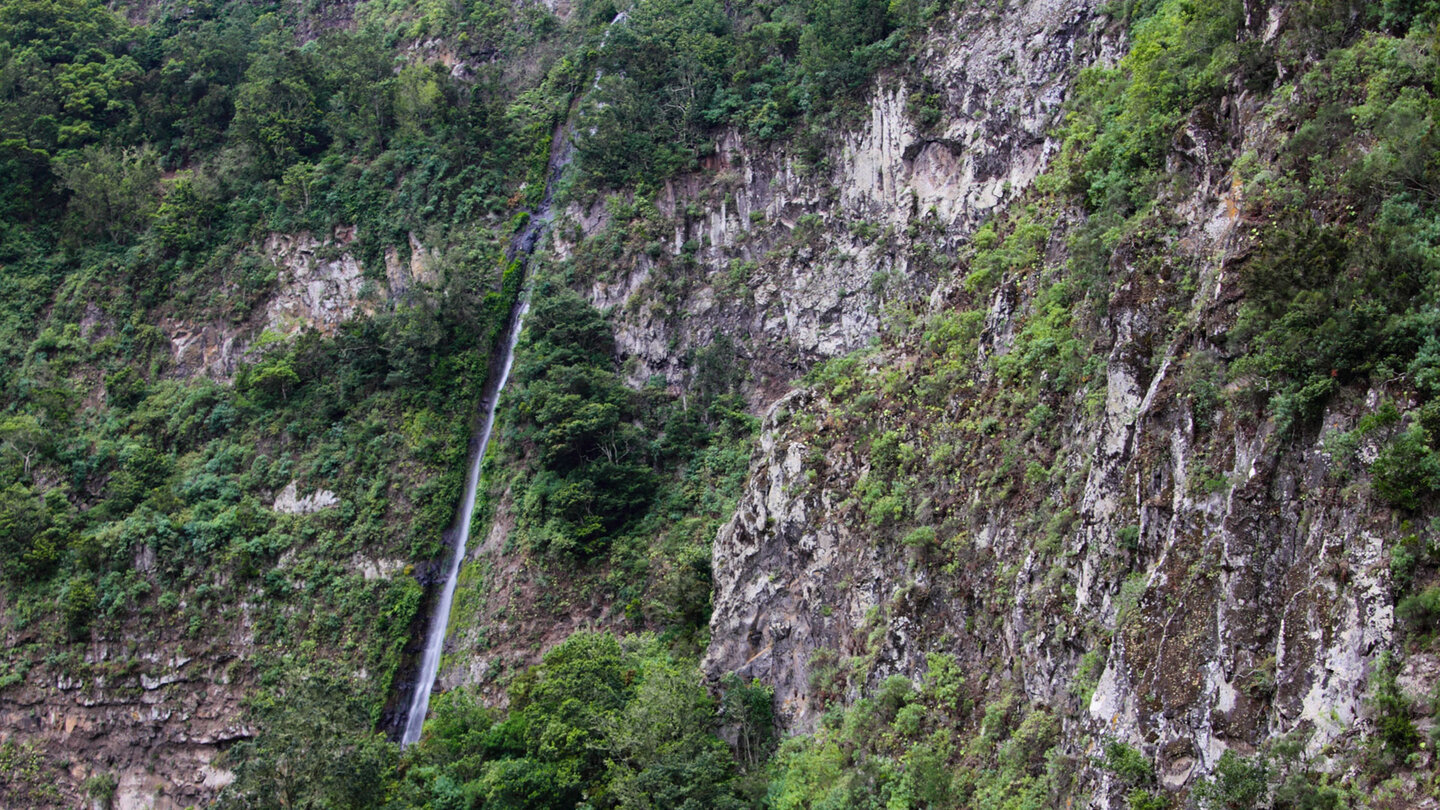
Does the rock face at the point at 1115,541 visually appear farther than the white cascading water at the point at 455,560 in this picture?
No

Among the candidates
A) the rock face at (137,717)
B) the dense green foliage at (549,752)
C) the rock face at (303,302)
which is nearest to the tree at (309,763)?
the dense green foliage at (549,752)

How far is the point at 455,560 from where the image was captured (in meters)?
40.3

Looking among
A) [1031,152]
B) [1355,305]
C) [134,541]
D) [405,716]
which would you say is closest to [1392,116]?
[1355,305]

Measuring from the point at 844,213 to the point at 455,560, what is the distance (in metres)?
20.9

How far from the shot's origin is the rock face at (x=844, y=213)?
3406 centimetres

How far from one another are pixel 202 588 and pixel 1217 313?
3900 centimetres

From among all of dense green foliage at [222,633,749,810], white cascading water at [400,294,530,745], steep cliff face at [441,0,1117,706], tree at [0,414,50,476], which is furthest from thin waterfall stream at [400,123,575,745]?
tree at [0,414,50,476]

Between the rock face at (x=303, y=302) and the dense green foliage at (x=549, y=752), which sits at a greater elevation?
the rock face at (x=303, y=302)

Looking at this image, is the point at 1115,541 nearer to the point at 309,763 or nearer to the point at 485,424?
the point at 309,763

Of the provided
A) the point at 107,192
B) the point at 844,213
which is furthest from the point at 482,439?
→ the point at 107,192

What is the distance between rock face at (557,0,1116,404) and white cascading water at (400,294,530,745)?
463 cm

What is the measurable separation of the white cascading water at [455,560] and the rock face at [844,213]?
4.63 m

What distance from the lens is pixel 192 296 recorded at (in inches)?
1951

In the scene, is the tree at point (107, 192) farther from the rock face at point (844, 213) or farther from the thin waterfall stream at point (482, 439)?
the rock face at point (844, 213)
